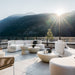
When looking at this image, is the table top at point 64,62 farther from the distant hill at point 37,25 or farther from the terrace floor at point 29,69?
the distant hill at point 37,25

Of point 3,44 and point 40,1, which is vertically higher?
point 40,1

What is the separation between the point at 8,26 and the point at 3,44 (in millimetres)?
16020

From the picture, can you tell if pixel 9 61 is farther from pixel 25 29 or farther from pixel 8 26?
pixel 8 26

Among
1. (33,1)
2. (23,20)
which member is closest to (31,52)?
(33,1)

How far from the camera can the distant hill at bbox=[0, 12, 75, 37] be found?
1953 centimetres

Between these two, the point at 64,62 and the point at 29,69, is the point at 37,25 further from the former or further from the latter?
the point at 64,62

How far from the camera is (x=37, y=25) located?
22.3 metres

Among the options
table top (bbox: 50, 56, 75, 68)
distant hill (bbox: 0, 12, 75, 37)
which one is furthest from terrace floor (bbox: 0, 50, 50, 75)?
distant hill (bbox: 0, 12, 75, 37)

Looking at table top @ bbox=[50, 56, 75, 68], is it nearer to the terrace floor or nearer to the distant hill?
the terrace floor

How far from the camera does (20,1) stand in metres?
8.66

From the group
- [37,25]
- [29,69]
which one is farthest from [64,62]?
[37,25]

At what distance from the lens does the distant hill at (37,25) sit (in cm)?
1953

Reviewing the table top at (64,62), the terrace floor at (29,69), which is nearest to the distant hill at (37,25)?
the terrace floor at (29,69)

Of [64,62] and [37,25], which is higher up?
[37,25]
